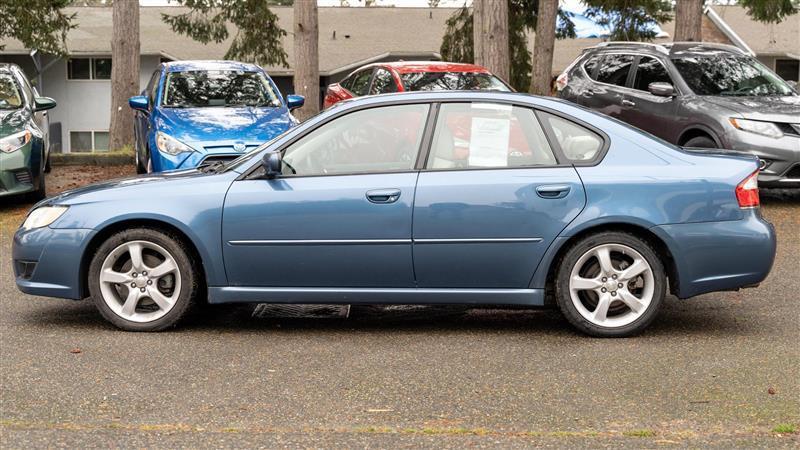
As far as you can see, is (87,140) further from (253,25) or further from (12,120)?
(12,120)

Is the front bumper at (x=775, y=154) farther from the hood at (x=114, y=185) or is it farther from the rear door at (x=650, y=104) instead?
the hood at (x=114, y=185)

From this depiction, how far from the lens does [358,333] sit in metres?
7.09

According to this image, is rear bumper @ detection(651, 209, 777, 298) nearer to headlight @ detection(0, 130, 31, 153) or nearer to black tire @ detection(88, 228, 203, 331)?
black tire @ detection(88, 228, 203, 331)

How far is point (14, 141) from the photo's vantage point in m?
12.2

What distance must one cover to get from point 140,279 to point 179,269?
27cm

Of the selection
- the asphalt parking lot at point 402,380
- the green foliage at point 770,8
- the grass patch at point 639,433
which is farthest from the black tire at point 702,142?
the green foliage at point 770,8

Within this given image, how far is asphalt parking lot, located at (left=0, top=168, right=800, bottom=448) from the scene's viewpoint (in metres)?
5.04

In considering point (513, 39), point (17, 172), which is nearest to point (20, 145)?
point (17, 172)

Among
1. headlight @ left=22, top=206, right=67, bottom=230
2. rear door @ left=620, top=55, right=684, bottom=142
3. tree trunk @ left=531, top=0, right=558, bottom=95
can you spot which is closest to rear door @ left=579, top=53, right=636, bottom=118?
rear door @ left=620, top=55, right=684, bottom=142

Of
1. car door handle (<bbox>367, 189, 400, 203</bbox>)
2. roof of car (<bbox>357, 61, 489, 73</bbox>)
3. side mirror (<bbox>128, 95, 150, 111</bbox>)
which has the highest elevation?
roof of car (<bbox>357, 61, 489, 73</bbox>)

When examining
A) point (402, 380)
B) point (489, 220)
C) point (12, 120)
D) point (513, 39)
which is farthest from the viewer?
point (513, 39)

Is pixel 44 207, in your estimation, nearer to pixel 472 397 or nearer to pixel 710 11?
pixel 472 397

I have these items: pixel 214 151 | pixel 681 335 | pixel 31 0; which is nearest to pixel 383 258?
pixel 681 335

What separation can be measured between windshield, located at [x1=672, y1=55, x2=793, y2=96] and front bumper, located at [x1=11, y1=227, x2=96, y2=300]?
8.76 meters
